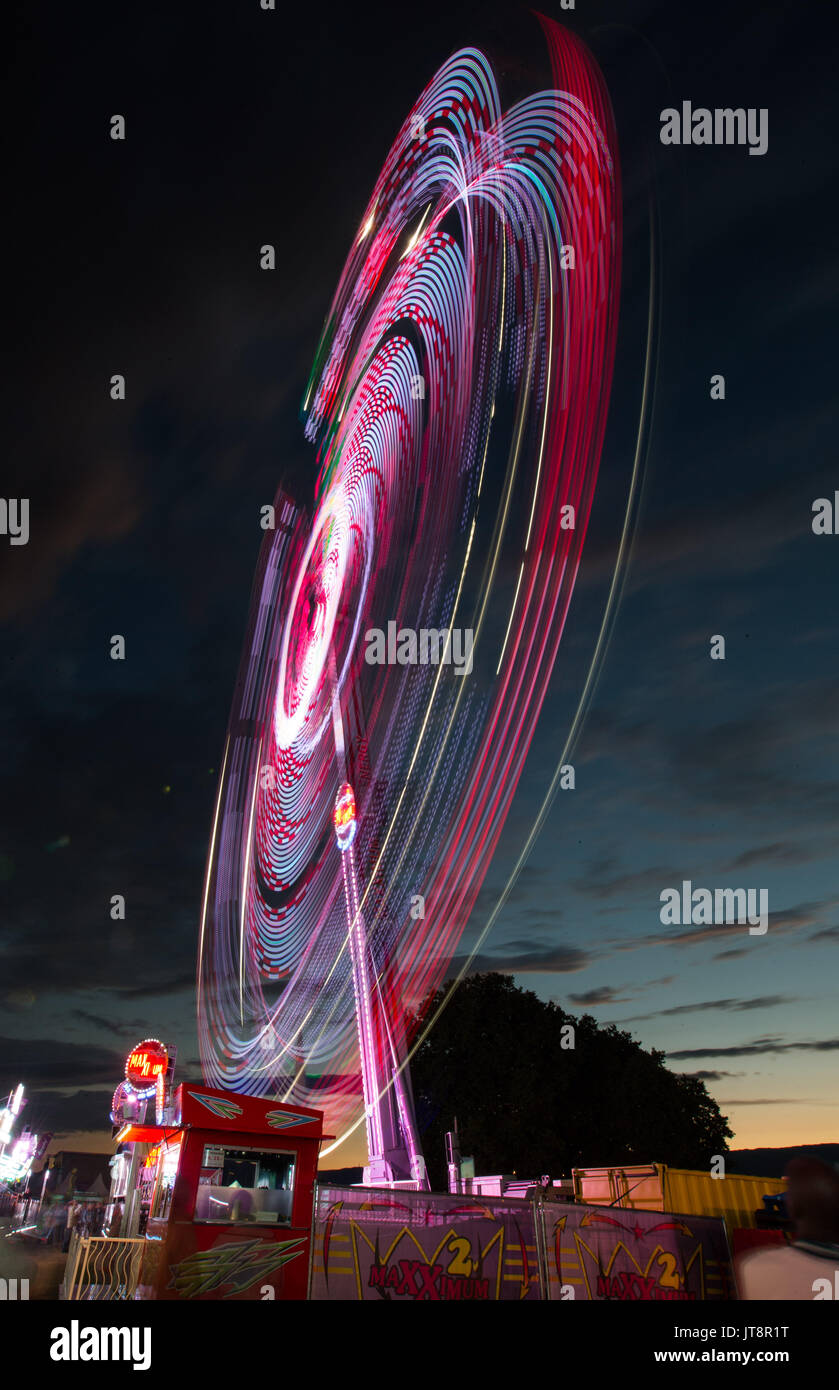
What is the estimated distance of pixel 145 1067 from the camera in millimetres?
31391

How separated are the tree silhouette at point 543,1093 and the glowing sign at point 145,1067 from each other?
24479mm

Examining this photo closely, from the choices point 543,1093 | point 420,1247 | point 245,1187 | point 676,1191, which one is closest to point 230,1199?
point 245,1187

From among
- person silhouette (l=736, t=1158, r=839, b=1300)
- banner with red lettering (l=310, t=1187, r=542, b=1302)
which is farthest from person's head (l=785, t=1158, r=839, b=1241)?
banner with red lettering (l=310, t=1187, r=542, b=1302)

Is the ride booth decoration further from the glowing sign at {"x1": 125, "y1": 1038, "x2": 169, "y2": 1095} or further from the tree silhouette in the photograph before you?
the tree silhouette

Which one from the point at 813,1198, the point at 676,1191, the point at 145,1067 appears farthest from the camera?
the point at 145,1067

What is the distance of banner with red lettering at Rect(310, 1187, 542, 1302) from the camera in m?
12.2

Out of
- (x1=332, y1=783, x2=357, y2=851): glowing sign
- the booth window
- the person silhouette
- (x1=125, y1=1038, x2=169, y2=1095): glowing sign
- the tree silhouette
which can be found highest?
(x1=332, y1=783, x2=357, y2=851): glowing sign

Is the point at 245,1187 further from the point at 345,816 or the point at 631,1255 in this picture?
the point at 345,816

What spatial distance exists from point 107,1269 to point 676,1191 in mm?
10478

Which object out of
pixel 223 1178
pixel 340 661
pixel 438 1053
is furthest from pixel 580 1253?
pixel 438 1053

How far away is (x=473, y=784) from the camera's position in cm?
1808

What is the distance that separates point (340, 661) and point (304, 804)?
15.9 ft

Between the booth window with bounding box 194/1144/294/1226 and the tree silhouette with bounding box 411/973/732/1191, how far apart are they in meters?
38.8
